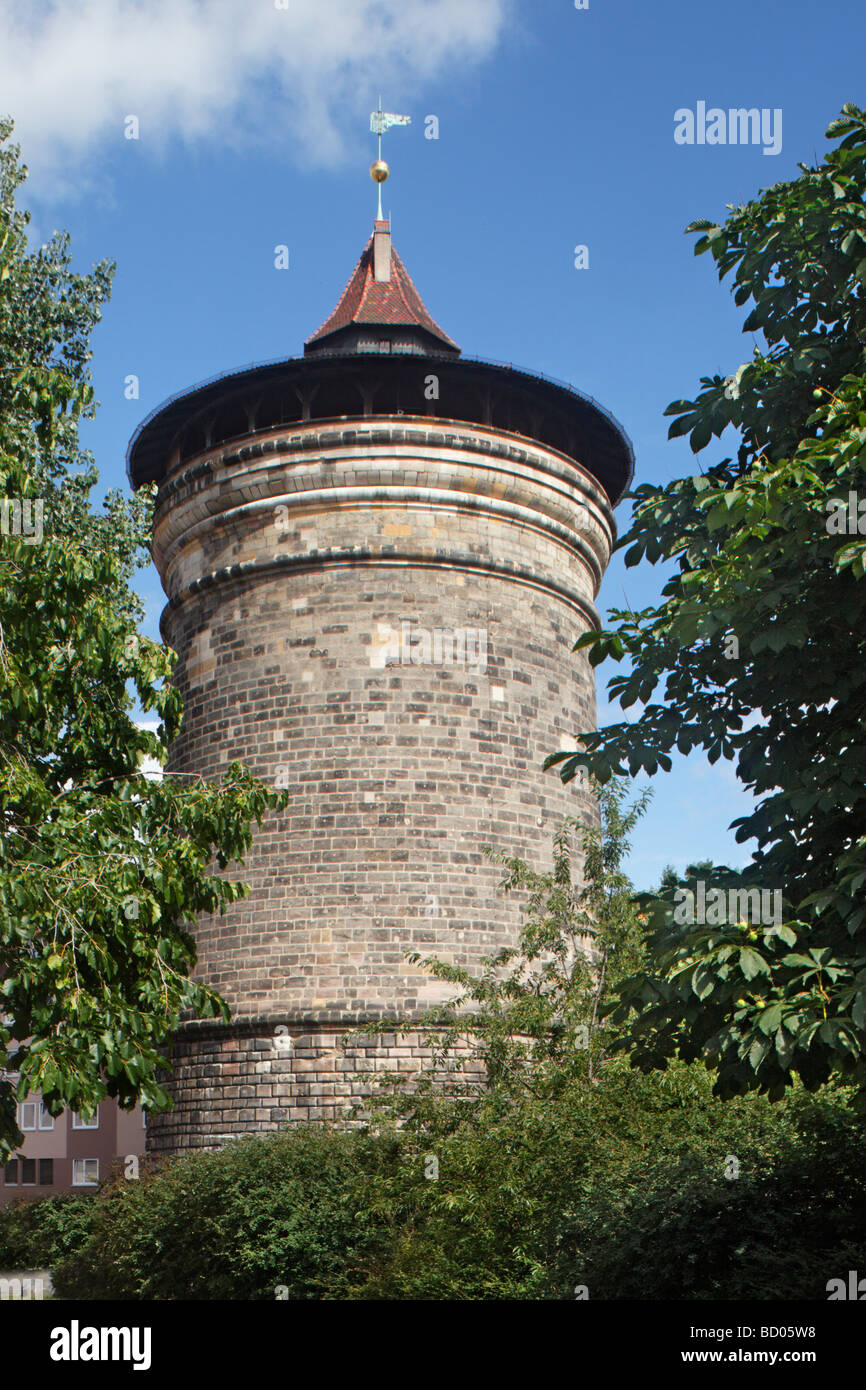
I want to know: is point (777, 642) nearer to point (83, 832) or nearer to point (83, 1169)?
point (83, 832)

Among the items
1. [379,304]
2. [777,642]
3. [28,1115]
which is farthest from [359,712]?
[28,1115]

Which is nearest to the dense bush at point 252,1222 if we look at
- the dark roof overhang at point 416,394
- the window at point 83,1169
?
the dark roof overhang at point 416,394

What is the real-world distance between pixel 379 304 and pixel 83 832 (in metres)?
17.6

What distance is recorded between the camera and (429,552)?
66.0 ft

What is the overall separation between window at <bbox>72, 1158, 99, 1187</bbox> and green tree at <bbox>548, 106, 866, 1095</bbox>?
137 ft

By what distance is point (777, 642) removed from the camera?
6746 millimetres

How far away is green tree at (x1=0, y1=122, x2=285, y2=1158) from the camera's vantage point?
8.74 metres

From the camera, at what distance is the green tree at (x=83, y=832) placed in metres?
8.74

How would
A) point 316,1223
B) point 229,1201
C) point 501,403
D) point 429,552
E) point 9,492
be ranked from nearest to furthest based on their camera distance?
1. point 9,492
2. point 316,1223
3. point 229,1201
4. point 429,552
5. point 501,403

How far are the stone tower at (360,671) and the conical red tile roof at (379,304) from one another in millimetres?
3233

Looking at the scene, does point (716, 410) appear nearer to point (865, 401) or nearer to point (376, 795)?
point (865, 401)

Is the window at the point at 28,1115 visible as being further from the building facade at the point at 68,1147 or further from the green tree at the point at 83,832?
the green tree at the point at 83,832
